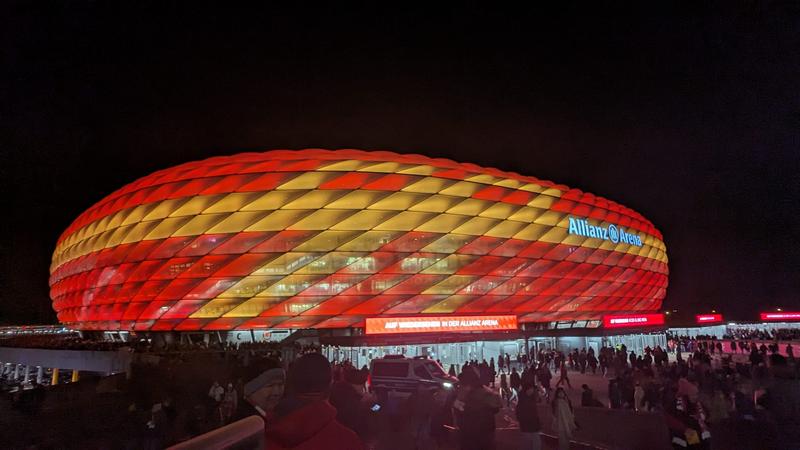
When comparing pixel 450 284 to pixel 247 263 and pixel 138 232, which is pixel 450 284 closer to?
pixel 247 263

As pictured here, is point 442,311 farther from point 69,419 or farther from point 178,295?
point 69,419

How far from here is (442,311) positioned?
37.9 m

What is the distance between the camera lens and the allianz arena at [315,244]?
111ft

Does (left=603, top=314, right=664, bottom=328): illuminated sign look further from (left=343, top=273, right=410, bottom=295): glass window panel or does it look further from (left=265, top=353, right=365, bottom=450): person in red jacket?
(left=265, top=353, right=365, bottom=450): person in red jacket

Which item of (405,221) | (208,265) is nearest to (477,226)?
(405,221)

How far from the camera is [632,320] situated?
1597 inches

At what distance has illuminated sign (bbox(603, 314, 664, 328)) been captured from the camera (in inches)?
1512

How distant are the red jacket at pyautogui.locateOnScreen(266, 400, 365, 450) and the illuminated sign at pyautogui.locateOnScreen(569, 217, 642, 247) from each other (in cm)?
4233

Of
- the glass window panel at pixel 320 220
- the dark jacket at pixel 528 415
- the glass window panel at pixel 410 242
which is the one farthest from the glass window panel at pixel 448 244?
the dark jacket at pixel 528 415

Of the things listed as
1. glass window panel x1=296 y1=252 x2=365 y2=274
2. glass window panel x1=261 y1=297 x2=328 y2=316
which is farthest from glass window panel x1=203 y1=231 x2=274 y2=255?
glass window panel x1=261 y1=297 x2=328 y2=316

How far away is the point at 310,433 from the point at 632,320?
141ft

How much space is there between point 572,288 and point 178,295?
31607mm

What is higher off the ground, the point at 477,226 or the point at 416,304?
the point at 477,226

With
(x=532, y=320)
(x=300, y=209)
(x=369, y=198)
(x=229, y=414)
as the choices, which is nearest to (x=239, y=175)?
(x=300, y=209)
